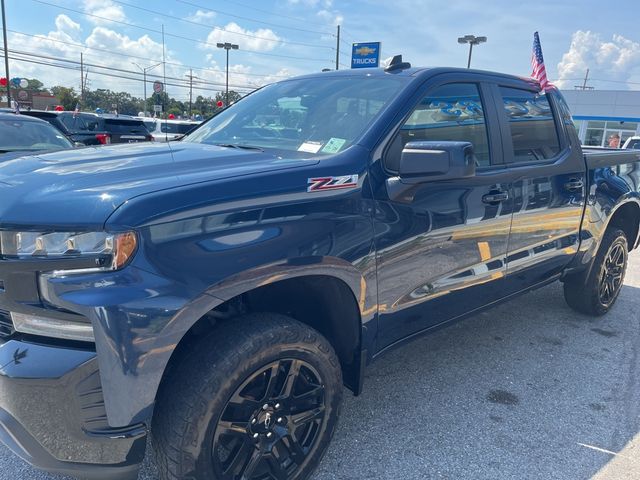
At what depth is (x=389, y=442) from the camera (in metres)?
2.75

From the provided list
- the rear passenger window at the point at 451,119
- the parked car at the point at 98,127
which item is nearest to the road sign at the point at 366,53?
the parked car at the point at 98,127

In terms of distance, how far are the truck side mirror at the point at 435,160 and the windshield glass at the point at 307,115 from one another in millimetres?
289

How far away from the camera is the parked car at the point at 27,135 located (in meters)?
6.12

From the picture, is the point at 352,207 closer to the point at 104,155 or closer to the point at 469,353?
the point at 104,155

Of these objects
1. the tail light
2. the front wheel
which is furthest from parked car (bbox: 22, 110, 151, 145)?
the front wheel

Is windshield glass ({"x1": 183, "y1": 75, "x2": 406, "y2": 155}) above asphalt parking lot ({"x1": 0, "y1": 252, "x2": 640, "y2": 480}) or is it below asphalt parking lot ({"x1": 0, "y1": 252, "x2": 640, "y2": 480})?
above

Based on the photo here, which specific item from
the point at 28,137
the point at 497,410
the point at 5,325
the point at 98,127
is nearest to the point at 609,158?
the point at 497,410

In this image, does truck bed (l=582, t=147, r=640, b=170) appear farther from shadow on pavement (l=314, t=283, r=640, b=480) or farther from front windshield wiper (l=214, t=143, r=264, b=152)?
front windshield wiper (l=214, t=143, r=264, b=152)

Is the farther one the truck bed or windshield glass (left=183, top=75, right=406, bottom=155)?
the truck bed

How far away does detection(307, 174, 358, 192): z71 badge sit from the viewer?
6.99ft

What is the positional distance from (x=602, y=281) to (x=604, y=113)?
35028mm

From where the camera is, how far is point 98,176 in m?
1.99

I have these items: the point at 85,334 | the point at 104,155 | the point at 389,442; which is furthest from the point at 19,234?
the point at 389,442

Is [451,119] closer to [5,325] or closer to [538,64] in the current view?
[538,64]
